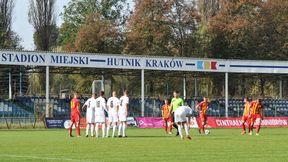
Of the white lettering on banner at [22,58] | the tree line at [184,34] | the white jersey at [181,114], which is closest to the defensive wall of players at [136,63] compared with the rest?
the white lettering on banner at [22,58]

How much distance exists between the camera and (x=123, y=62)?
55.8m

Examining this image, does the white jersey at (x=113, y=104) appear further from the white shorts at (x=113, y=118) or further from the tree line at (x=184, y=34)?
the tree line at (x=184, y=34)

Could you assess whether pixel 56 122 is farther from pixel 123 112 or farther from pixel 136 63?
pixel 123 112

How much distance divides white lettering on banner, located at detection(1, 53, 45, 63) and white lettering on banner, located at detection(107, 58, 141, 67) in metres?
5.98

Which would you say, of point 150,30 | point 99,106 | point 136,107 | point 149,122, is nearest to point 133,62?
point 149,122

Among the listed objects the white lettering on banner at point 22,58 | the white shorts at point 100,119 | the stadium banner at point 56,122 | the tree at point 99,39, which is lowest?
the stadium banner at point 56,122

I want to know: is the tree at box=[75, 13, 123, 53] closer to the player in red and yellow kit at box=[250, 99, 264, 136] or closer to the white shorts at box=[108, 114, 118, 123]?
the player in red and yellow kit at box=[250, 99, 264, 136]

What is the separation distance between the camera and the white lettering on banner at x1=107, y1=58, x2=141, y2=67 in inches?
2178

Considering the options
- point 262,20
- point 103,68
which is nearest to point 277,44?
point 262,20

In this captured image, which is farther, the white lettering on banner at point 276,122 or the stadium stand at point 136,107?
the stadium stand at point 136,107

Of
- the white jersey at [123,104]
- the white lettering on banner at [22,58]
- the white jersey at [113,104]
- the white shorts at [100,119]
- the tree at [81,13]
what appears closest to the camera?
the white shorts at [100,119]

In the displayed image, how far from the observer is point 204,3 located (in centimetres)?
8512

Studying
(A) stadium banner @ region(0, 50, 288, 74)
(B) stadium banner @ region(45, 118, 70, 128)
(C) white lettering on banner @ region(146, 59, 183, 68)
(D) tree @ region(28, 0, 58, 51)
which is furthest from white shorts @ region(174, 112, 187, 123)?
(D) tree @ region(28, 0, 58, 51)

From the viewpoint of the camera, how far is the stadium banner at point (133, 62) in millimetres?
51094
